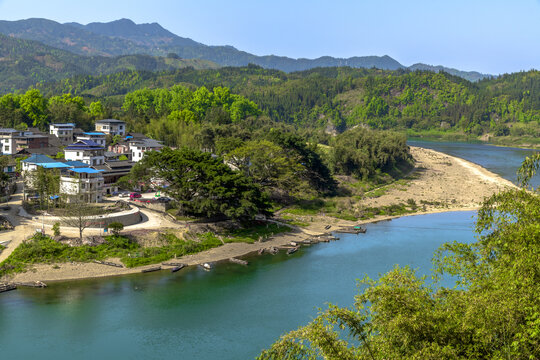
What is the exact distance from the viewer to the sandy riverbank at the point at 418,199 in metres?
45.1

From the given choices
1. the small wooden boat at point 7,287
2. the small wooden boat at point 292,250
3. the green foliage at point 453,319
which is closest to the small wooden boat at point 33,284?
the small wooden boat at point 7,287

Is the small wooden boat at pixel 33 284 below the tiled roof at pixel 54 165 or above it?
below

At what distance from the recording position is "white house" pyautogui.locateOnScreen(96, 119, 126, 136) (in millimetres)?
97188

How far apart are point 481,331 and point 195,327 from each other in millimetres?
24388

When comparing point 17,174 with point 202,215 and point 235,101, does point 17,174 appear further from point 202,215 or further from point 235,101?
point 235,101

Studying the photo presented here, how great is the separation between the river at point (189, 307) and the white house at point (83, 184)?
15.5 meters

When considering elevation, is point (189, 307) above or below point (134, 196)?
below

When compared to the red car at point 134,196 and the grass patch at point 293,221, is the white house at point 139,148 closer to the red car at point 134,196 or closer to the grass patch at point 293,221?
the red car at point 134,196

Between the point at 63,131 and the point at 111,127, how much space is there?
887cm

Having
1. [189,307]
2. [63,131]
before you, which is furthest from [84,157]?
[189,307]

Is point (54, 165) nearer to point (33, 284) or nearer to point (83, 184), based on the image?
point (83, 184)

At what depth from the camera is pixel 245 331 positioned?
36312 millimetres

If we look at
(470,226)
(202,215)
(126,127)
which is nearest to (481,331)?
(202,215)

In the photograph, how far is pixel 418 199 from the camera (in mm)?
84125
